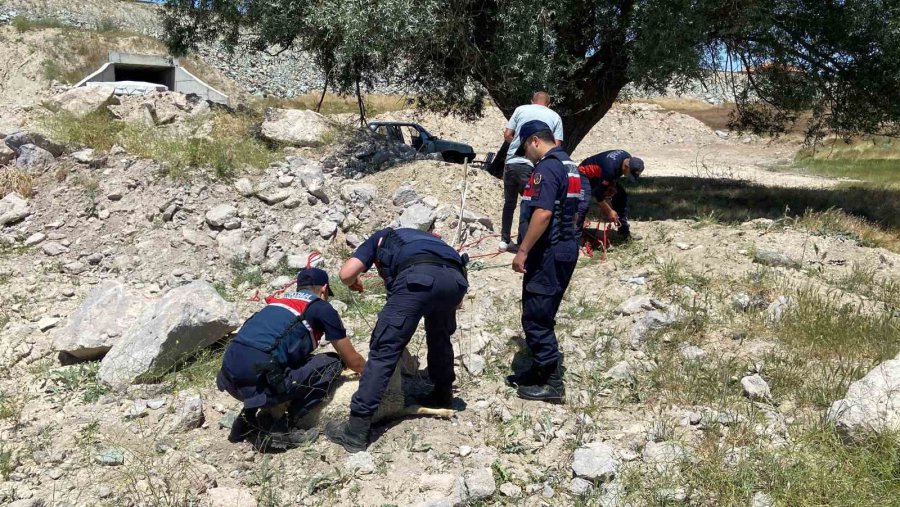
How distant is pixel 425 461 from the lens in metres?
3.81

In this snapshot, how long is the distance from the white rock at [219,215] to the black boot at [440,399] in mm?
4258

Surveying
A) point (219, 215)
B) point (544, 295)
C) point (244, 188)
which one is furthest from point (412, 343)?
point (244, 188)

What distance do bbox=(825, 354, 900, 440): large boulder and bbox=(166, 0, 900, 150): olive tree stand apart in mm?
5516

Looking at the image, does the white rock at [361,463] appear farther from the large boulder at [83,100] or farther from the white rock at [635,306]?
the large boulder at [83,100]

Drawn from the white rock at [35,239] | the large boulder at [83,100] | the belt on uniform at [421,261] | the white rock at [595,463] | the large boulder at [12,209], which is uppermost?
the belt on uniform at [421,261]

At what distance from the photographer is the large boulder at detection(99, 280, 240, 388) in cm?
470

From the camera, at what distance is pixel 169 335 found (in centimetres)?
471

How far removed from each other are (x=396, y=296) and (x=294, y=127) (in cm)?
653

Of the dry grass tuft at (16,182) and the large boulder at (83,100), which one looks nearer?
the dry grass tuft at (16,182)

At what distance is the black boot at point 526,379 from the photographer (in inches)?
176

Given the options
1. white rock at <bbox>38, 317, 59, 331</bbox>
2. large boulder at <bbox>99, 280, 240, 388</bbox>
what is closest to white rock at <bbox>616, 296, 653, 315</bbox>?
large boulder at <bbox>99, 280, 240, 388</bbox>

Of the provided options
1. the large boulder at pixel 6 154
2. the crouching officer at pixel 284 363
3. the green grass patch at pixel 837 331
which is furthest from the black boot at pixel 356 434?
the large boulder at pixel 6 154

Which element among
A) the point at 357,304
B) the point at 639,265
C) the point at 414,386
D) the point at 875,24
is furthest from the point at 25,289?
the point at 875,24

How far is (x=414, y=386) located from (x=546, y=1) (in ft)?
19.1
